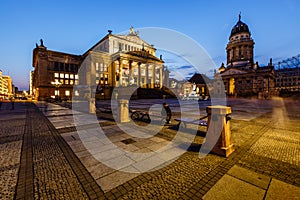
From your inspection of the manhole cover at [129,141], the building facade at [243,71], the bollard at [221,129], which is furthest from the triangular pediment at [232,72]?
the manhole cover at [129,141]

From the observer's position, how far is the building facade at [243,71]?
199 ft

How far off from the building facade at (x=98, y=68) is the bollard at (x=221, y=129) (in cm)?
3661

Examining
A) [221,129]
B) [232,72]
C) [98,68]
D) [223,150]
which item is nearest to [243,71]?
[232,72]

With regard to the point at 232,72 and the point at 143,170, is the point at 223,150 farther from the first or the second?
the point at 232,72

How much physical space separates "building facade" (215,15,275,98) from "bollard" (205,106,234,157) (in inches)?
2354

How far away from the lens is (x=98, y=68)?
1753 inches

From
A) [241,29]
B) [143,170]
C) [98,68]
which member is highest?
[241,29]

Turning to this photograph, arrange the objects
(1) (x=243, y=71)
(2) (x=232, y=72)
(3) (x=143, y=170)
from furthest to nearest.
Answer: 1. (2) (x=232, y=72)
2. (1) (x=243, y=71)
3. (3) (x=143, y=170)

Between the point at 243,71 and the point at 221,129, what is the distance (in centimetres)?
7651

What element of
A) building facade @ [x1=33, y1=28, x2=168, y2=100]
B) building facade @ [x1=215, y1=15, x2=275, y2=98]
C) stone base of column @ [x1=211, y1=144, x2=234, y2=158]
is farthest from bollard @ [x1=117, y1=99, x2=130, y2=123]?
building facade @ [x1=215, y1=15, x2=275, y2=98]

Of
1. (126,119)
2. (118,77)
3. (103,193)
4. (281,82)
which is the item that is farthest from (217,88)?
(103,193)

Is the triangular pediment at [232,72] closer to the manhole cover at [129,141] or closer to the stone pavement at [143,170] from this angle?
the stone pavement at [143,170]

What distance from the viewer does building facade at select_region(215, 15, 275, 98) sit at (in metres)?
60.7

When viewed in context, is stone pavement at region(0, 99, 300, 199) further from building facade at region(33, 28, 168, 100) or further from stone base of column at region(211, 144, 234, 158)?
building facade at region(33, 28, 168, 100)
